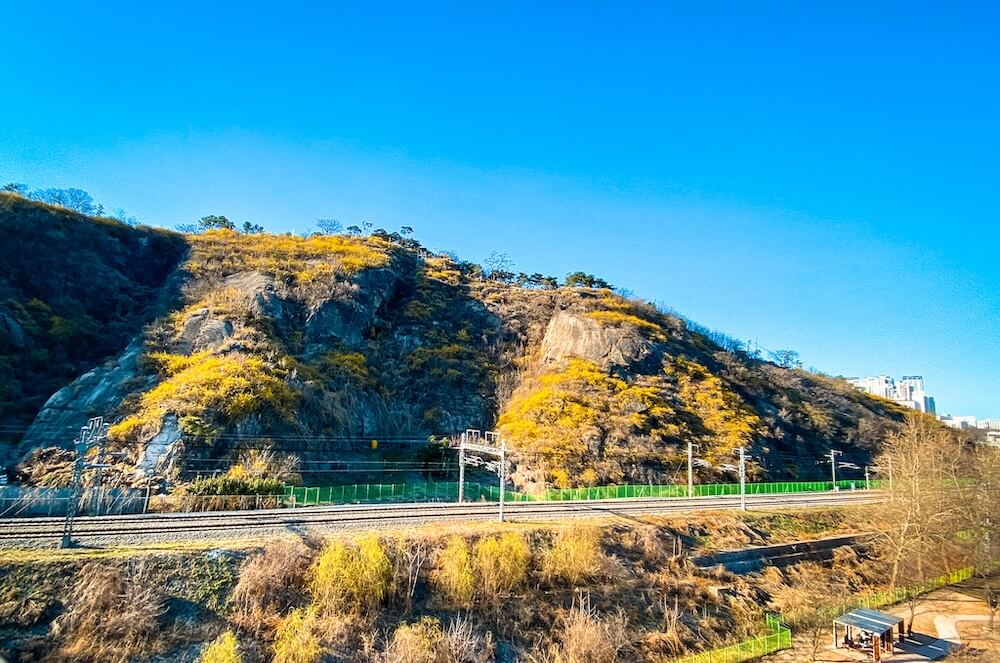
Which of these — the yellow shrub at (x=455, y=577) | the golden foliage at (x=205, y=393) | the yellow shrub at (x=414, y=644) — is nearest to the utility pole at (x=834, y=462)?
the yellow shrub at (x=455, y=577)

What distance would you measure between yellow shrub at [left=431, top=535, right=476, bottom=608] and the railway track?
421 cm

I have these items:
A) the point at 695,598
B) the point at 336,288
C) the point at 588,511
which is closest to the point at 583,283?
the point at 336,288

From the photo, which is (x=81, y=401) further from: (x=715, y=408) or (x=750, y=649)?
(x=715, y=408)

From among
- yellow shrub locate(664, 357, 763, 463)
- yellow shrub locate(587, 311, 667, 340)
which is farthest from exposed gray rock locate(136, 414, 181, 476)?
Answer: yellow shrub locate(587, 311, 667, 340)

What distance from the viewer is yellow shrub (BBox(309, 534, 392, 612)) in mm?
22125

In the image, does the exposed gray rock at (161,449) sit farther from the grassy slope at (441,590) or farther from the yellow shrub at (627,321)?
the yellow shrub at (627,321)

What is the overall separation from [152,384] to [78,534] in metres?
25.6

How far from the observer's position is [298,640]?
19578 mm

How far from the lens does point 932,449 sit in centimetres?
3481

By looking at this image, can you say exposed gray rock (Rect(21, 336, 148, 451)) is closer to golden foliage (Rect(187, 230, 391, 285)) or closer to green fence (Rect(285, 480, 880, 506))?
green fence (Rect(285, 480, 880, 506))

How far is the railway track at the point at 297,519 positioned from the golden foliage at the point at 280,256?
3978 centimetres

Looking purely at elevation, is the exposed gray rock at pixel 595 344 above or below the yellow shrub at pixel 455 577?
above

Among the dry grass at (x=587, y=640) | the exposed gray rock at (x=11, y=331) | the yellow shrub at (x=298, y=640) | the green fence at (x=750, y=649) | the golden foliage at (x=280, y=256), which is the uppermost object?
the golden foliage at (x=280, y=256)

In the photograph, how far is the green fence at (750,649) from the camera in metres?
24.3
